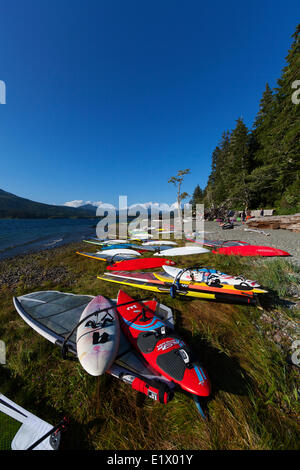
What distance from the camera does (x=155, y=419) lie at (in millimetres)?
1856

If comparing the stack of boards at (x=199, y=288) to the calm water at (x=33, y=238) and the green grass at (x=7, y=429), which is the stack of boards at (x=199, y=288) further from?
the calm water at (x=33, y=238)

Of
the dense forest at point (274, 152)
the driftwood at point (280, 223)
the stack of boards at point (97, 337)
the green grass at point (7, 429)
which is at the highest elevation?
the dense forest at point (274, 152)

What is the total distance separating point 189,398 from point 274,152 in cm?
2390

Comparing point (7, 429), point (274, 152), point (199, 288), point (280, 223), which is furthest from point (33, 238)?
point (274, 152)

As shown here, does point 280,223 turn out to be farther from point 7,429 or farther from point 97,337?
point 7,429

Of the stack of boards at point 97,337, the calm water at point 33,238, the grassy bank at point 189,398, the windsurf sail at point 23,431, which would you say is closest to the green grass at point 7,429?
the windsurf sail at point 23,431

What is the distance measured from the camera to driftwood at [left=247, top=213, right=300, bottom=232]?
12.1 m

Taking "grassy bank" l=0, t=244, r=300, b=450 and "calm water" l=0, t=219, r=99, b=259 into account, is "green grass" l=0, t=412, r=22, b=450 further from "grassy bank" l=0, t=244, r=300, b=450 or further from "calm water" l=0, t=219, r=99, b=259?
"calm water" l=0, t=219, r=99, b=259

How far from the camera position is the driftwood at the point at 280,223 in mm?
12101

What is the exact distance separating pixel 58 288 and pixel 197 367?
19.4ft

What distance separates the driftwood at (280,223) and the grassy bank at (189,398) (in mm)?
12171

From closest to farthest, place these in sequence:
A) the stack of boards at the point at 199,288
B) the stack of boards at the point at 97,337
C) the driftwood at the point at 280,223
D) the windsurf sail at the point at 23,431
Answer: the windsurf sail at the point at 23,431 < the stack of boards at the point at 97,337 < the stack of boards at the point at 199,288 < the driftwood at the point at 280,223
